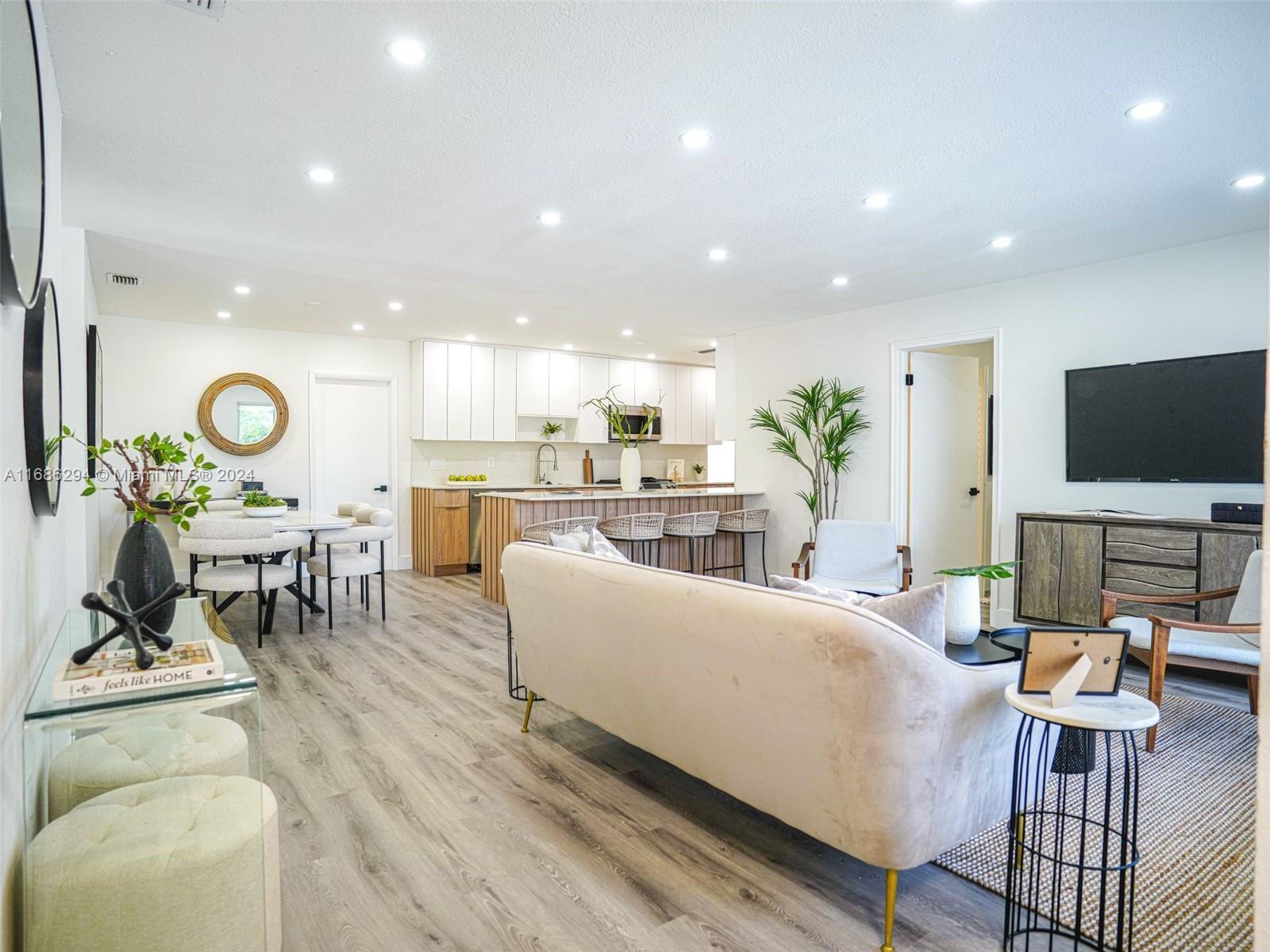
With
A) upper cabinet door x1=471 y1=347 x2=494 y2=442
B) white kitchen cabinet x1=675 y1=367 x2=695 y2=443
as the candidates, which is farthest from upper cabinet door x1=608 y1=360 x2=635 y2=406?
upper cabinet door x1=471 y1=347 x2=494 y2=442

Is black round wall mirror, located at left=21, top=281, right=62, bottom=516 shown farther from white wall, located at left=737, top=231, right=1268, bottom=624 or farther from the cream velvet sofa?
white wall, located at left=737, top=231, right=1268, bottom=624

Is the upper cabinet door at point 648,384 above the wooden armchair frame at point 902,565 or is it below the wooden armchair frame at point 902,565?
above

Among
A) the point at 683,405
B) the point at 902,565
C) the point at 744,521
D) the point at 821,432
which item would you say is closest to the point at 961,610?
the point at 902,565

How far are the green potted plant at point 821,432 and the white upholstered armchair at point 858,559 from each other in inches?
57.4

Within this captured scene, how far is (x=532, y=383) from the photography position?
27.0ft

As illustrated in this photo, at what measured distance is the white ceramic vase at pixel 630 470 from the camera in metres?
6.62

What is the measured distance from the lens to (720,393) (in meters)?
7.50

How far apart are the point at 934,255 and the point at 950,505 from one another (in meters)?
2.51

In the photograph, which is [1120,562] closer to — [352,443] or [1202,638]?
[1202,638]

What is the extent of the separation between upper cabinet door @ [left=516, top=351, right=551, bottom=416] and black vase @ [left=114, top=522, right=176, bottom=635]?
5.72 metres

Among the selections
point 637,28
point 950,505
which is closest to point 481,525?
point 950,505

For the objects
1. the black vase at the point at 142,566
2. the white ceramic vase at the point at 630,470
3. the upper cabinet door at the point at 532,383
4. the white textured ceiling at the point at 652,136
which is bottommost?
the black vase at the point at 142,566

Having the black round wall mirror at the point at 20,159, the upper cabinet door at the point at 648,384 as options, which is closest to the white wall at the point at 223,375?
the upper cabinet door at the point at 648,384

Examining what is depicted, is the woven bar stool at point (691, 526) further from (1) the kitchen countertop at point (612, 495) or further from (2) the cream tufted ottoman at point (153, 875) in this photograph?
(2) the cream tufted ottoman at point (153, 875)
